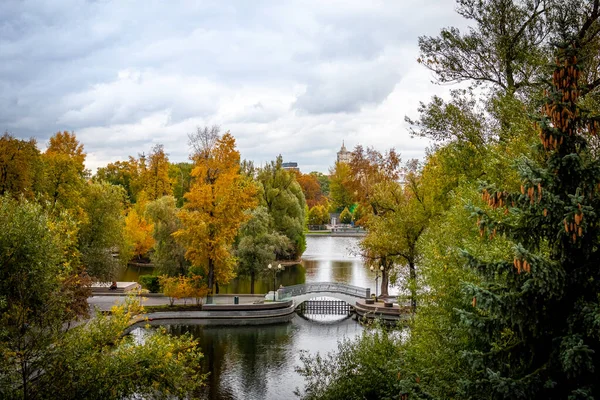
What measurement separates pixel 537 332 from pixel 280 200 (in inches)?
1887

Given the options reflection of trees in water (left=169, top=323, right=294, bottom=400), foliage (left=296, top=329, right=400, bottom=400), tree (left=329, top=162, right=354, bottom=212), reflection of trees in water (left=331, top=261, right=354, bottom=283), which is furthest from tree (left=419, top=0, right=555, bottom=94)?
tree (left=329, top=162, right=354, bottom=212)

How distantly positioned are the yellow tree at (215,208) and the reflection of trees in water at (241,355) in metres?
4.63

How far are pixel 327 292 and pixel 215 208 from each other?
424 inches

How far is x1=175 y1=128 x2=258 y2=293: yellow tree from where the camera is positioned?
34125mm

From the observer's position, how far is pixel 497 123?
2169cm

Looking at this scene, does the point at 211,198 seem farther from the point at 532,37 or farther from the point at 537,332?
the point at 537,332

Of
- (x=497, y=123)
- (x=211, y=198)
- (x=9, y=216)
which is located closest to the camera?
(x=9, y=216)

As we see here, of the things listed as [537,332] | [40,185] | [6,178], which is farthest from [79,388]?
[40,185]

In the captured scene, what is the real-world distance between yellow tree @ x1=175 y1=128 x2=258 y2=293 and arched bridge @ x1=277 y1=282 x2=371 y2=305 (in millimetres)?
5958

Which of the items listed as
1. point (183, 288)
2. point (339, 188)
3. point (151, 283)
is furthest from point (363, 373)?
point (339, 188)

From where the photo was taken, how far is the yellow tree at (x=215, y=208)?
1344 inches

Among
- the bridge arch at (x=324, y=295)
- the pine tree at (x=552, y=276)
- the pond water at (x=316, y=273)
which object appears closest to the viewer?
the pine tree at (x=552, y=276)

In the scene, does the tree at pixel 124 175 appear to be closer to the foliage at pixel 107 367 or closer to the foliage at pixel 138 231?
the foliage at pixel 138 231

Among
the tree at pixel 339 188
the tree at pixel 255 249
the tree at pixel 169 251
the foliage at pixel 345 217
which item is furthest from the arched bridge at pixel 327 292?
the foliage at pixel 345 217
